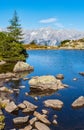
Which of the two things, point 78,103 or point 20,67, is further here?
point 20,67

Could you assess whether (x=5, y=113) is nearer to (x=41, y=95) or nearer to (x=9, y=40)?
(x=41, y=95)

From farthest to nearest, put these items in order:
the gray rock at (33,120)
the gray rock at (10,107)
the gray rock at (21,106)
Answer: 1. the gray rock at (21,106)
2. the gray rock at (10,107)
3. the gray rock at (33,120)

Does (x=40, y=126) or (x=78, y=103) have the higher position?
(x=40, y=126)

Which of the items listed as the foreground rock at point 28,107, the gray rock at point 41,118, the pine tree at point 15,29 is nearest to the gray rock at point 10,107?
the foreground rock at point 28,107

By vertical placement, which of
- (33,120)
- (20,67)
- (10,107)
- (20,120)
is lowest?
(33,120)

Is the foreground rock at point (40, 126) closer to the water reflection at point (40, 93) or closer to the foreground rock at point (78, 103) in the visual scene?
the foreground rock at point (78, 103)

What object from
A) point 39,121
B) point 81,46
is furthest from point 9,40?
point 81,46

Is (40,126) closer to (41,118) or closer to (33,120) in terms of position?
(33,120)

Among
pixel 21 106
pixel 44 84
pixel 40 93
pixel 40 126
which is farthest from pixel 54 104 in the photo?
pixel 44 84

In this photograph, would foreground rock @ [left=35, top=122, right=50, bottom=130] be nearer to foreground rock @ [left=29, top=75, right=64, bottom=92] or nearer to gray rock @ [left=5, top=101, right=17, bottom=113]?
gray rock @ [left=5, top=101, right=17, bottom=113]

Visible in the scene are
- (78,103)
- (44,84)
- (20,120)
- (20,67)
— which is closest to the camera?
(20,120)

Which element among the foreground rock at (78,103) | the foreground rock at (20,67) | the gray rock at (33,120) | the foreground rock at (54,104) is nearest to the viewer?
the gray rock at (33,120)

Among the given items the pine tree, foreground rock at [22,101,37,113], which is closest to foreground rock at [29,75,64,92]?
foreground rock at [22,101,37,113]

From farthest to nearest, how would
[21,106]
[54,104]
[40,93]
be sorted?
[40,93] → [54,104] → [21,106]
